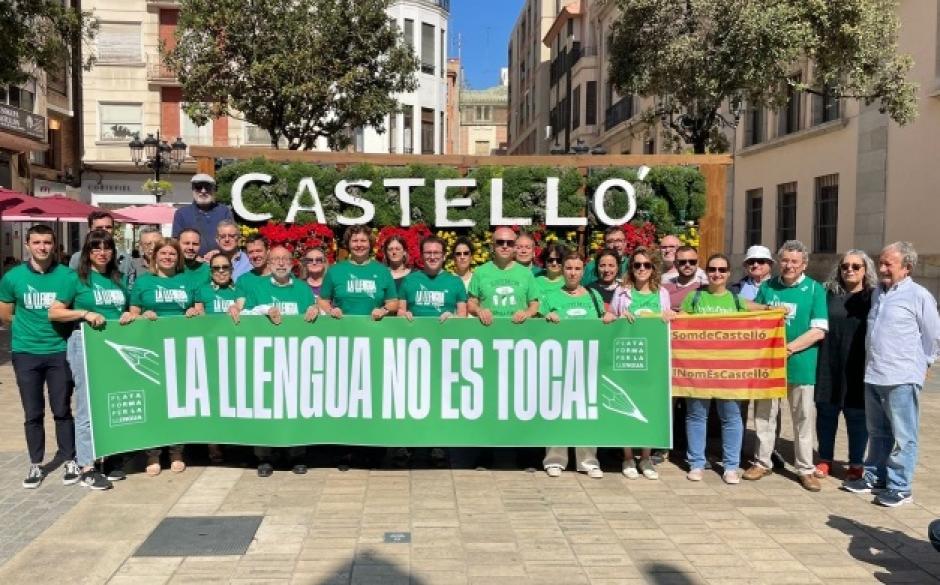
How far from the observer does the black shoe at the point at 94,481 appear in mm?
5754

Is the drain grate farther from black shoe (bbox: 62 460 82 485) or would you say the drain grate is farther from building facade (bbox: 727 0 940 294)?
building facade (bbox: 727 0 940 294)

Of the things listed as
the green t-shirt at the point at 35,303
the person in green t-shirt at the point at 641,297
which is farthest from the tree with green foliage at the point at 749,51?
the green t-shirt at the point at 35,303

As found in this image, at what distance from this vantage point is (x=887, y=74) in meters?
15.1

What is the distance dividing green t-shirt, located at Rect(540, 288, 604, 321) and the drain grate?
260 cm

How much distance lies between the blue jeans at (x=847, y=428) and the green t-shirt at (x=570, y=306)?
1.98 metres

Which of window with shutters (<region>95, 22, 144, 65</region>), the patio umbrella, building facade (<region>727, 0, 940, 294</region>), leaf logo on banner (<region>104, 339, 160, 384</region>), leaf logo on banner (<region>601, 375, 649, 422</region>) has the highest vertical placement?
window with shutters (<region>95, 22, 144, 65</region>)

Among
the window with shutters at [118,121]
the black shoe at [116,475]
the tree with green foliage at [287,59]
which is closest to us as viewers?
the black shoe at [116,475]

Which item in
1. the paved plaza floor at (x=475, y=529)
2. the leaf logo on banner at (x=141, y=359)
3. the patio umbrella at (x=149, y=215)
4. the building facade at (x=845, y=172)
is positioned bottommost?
the paved plaza floor at (x=475, y=529)

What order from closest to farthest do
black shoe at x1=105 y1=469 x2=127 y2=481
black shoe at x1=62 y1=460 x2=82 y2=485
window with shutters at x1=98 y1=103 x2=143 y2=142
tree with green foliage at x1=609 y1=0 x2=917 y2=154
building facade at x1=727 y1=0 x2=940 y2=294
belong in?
black shoe at x1=62 y1=460 x2=82 y2=485 < black shoe at x1=105 y1=469 x2=127 y2=481 < tree with green foliage at x1=609 y1=0 x2=917 y2=154 < building facade at x1=727 y1=0 x2=940 y2=294 < window with shutters at x1=98 y1=103 x2=143 y2=142

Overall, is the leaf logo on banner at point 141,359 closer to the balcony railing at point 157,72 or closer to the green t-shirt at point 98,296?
the green t-shirt at point 98,296

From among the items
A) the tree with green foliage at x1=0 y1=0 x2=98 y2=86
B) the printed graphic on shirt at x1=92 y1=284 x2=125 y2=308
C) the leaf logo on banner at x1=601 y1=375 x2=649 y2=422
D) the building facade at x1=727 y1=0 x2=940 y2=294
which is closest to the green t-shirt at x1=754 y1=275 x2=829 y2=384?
the leaf logo on banner at x1=601 y1=375 x2=649 y2=422

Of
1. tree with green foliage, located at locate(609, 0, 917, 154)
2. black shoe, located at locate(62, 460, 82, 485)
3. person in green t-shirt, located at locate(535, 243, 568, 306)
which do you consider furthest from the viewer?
tree with green foliage, located at locate(609, 0, 917, 154)

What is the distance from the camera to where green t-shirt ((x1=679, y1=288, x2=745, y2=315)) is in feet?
20.4

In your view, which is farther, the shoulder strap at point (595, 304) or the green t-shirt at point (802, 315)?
the shoulder strap at point (595, 304)
